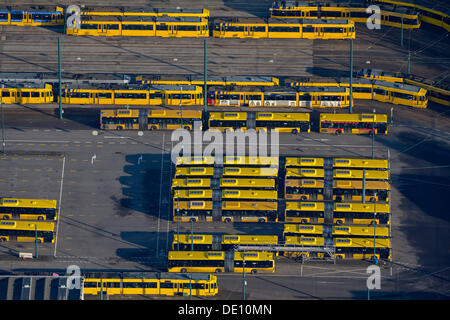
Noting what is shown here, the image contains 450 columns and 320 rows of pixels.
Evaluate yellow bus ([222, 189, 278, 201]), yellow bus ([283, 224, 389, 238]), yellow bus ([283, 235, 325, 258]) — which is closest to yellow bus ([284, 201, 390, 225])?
yellow bus ([222, 189, 278, 201])

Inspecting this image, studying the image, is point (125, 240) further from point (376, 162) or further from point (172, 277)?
point (376, 162)

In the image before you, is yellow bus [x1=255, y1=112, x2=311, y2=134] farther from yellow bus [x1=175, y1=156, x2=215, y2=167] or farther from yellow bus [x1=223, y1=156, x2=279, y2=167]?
yellow bus [x1=175, y1=156, x2=215, y2=167]

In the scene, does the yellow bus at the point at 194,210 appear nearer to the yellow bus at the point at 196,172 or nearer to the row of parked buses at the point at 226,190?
the row of parked buses at the point at 226,190

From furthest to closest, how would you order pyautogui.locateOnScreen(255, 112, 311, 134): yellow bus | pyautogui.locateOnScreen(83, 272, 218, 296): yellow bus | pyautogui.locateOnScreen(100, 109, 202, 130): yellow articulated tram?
pyautogui.locateOnScreen(100, 109, 202, 130): yellow articulated tram < pyautogui.locateOnScreen(255, 112, 311, 134): yellow bus < pyautogui.locateOnScreen(83, 272, 218, 296): yellow bus

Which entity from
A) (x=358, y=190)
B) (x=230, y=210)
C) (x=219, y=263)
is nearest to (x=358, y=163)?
(x=358, y=190)

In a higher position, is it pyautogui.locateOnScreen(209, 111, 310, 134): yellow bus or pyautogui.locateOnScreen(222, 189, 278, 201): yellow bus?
pyautogui.locateOnScreen(209, 111, 310, 134): yellow bus

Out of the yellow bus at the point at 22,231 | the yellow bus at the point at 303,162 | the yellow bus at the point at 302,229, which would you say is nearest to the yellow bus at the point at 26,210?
the yellow bus at the point at 22,231
